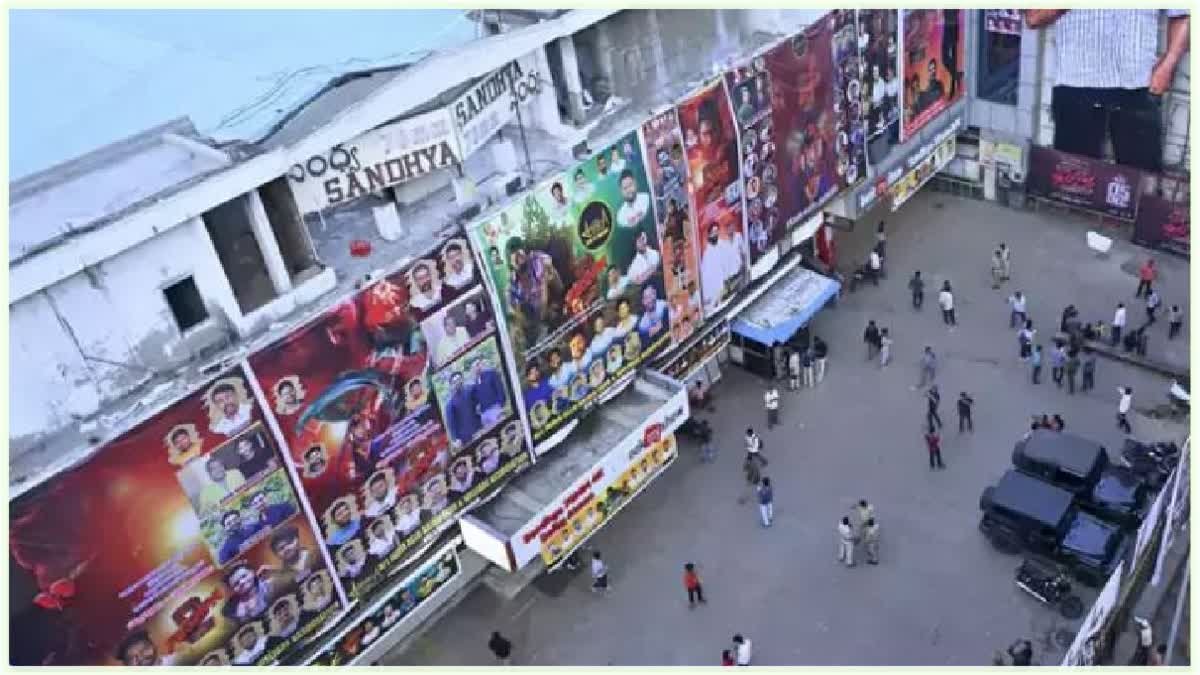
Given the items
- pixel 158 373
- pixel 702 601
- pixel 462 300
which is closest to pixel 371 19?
pixel 462 300

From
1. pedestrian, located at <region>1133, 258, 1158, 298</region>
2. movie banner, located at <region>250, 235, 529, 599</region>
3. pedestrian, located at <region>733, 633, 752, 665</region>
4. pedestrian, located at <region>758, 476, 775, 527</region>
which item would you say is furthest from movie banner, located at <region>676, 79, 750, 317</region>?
pedestrian, located at <region>1133, 258, 1158, 298</region>

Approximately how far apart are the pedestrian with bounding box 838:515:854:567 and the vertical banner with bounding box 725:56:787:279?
8.60m

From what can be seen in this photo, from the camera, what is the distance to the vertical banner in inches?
1213

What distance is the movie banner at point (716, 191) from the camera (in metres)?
29.8

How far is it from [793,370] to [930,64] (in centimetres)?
1182

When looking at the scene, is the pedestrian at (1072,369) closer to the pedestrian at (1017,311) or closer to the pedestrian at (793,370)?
the pedestrian at (1017,311)

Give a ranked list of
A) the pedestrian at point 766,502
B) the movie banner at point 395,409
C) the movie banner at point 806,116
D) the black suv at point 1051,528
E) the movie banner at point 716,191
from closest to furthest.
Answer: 1. the movie banner at point 395,409
2. the black suv at point 1051,528
3. the pedestrian at point 766,502
4. the movie banner at point 716,191
5. the movie banner at point 806,116

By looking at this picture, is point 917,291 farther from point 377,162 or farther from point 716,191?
point 377,162

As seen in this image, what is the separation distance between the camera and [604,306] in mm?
29203

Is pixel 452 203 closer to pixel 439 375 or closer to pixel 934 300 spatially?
pixel 439 375

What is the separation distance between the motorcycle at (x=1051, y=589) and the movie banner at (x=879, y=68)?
49.6ft

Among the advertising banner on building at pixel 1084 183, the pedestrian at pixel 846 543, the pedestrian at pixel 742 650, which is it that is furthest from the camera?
the advertising banner on building at pixel 1084 183

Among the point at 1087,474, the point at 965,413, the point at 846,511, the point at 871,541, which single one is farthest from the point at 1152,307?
the point at 871,541

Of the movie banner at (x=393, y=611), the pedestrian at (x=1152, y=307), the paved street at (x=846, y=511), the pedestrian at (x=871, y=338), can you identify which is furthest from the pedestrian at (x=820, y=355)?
the movie banner at (x=393, y=611)
